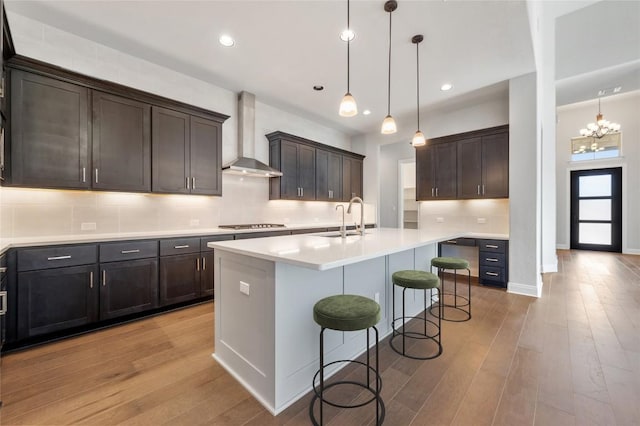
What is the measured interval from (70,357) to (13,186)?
1.59 metres

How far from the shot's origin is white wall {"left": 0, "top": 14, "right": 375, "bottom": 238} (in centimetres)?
259

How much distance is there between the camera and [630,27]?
14.2ft

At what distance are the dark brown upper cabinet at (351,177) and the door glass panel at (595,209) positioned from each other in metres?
7.03

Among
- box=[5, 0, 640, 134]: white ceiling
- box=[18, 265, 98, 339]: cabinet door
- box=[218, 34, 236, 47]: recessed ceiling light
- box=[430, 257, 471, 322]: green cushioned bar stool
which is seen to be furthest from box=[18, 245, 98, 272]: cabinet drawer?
box=[430, 257, 471, 322]: green cushioned bar stool

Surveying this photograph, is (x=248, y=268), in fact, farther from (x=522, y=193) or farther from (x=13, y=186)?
(x=522, y=193)

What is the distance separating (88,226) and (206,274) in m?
1.36

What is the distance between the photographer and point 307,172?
5.04m

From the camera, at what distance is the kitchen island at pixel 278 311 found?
5.23ft

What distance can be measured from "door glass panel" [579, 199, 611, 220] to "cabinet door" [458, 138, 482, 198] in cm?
623

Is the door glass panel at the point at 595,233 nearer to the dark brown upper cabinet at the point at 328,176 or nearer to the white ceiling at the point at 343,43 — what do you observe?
the white ceiling at the point at 343,43

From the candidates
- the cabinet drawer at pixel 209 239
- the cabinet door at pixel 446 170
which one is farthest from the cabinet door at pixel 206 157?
the cabinet door at pixel 446 170

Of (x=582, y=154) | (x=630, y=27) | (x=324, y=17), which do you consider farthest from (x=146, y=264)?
(x=582, y=154)

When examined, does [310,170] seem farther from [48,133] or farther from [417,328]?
[48,133]

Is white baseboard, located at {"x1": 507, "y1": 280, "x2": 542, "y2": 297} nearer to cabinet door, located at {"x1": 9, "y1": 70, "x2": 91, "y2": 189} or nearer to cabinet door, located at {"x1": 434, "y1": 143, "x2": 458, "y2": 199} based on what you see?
cabinet door, located at {"x1": 434, "y1": 143, "x2": 458, "y2": 199}
